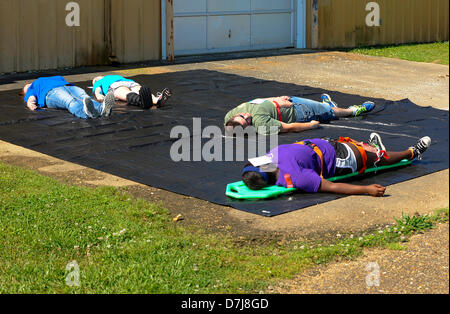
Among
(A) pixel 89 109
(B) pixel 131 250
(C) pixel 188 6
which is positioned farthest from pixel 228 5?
(B) pixel 131 250

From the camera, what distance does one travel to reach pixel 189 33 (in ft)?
53.6

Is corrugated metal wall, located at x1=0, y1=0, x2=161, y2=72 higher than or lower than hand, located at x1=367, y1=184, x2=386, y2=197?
higher

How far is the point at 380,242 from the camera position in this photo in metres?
5.27

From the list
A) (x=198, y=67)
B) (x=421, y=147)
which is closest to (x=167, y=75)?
(x=198, y=67)

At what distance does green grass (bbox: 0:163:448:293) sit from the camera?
4551mm

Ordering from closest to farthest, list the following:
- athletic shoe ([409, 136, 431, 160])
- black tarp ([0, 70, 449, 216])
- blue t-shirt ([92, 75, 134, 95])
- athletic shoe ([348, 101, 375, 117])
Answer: black tarp ([0, 70, 449, 216]) < athletic shoe ([409, 136, 431, 160]) < athletic shoe ([348, 101, 375, 117]) < blue t-shirt ([92, 75, 134, 95])

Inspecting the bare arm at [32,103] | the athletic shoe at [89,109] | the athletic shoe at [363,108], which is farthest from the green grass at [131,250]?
the athletic shoe at [363,108]

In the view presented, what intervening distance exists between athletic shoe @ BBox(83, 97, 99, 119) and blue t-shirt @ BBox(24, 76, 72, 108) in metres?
0.88

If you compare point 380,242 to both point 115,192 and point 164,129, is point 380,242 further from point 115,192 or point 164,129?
point 164,129

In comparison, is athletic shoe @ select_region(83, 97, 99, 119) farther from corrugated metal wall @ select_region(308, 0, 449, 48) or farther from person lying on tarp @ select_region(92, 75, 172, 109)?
corrugated metal wall @ select_region(308, 0, 449, 48)

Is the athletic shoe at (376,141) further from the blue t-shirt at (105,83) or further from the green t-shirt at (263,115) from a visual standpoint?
the blue t-shirt at (105,83)

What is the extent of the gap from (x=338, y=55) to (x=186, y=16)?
3.74 m


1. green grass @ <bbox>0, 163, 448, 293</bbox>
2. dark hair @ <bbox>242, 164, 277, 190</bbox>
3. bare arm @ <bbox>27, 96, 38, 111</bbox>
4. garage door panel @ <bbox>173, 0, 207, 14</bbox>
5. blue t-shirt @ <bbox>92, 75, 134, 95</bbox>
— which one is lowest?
green grass @ <bbox>0, 163, 448, 293</bbox>

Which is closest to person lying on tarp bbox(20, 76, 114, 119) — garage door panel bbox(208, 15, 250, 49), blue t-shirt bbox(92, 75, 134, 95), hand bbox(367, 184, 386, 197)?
blue t-shirt bbox(92, 75, 134, 95)
